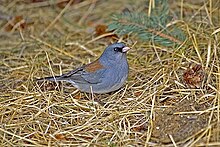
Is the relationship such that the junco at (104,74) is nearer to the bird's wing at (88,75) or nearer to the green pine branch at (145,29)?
the bird's wing at (88,75)

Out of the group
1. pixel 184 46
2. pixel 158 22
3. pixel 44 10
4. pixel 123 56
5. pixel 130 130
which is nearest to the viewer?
pixel 130 130

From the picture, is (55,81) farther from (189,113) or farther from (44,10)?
(44,10)

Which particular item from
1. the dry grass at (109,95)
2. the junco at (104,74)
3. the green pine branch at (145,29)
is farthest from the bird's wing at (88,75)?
the green pine branch at (145,29)

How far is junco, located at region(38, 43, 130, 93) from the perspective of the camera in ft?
10.6

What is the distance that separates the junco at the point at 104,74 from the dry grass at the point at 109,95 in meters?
0.08

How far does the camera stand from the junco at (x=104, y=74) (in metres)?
3.22

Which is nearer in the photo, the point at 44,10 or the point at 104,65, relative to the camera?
the point at 104,65

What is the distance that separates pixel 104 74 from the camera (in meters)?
3.26

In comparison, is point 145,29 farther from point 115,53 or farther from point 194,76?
point 194,76

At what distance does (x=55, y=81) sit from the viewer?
3.33 m

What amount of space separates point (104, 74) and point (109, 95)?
0.15 m

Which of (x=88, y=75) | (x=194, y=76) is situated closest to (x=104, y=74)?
(x=88, y=75)

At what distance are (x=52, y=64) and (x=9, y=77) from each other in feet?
1.11

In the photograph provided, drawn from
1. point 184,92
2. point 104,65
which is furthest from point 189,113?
point 104,65
